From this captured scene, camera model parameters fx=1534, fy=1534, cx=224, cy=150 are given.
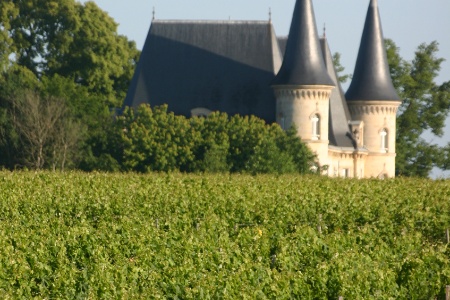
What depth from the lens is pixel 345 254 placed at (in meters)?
23.0

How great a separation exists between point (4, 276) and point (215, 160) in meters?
44.3

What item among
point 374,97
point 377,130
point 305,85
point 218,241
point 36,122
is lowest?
point 218,241

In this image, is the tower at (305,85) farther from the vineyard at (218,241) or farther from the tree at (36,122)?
the vineyard at (218,241)

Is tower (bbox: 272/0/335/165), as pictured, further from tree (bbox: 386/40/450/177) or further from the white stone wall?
tree (bbox: 386/40/450/177)

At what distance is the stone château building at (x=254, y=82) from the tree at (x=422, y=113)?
1097 cm

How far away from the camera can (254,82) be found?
2884 inches

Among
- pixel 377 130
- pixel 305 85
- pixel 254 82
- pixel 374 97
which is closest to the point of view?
pixel 305 85

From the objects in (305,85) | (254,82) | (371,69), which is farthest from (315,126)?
(371,69)

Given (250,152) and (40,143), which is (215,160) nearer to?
(250,152)

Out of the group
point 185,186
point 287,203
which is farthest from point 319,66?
point 287,203

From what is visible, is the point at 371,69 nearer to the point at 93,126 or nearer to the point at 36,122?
the point at 93,126

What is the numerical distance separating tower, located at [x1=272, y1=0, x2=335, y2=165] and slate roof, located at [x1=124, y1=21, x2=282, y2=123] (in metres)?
3.19

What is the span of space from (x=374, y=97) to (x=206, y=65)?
27.5ft

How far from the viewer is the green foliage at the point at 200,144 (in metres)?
66.1
